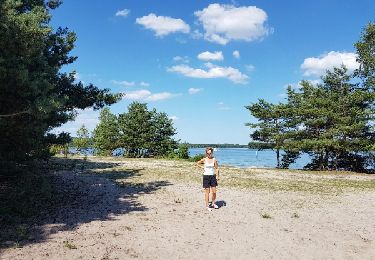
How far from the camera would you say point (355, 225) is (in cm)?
1294

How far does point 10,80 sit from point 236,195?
35.9 ft

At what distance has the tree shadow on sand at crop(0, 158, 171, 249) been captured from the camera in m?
11.0

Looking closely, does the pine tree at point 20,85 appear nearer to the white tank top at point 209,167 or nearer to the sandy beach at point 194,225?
the sandy beach at point 194,225

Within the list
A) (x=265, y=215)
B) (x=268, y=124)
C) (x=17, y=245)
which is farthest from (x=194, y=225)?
(x=268, y=124)

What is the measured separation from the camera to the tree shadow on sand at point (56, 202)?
36.0ft

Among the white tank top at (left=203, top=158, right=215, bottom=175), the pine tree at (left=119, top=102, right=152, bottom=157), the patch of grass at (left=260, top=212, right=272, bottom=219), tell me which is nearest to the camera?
the patch of grass at (left=260, top=212, right=272, bottom=219)

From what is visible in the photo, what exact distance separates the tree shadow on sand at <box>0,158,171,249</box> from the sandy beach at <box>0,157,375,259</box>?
0.04m

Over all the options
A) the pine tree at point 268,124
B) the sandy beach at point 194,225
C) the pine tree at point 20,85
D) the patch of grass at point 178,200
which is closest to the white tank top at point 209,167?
the sandy beach at point 194,225

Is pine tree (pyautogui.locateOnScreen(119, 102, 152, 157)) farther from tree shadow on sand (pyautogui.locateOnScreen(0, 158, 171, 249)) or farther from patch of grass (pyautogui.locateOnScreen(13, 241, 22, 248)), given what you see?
patch of grass (pyautogui.locateOnScreen(13, 241, 22, 248))

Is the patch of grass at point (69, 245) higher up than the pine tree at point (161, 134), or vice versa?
the pine tree at point (161, 134)

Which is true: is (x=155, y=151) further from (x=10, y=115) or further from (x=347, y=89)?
(x=10, y=115)

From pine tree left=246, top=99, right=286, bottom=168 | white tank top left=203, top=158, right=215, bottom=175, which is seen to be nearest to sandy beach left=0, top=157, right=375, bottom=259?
white tank top left=203, top=158, right=215, bottom=175

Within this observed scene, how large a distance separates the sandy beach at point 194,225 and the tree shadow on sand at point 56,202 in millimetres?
42

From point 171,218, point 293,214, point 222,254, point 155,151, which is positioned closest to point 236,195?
point 293,214
